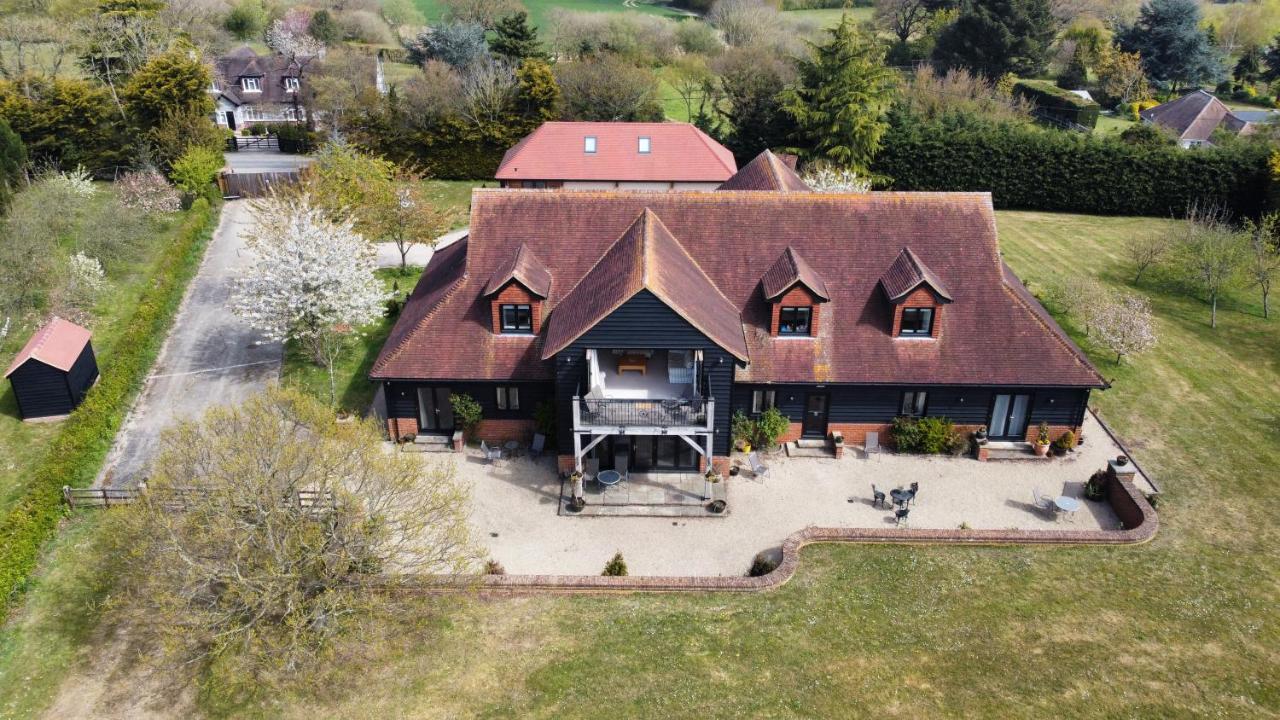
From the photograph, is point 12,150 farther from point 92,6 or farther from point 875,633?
point 875,633

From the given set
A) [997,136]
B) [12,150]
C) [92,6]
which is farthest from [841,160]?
[92,6]

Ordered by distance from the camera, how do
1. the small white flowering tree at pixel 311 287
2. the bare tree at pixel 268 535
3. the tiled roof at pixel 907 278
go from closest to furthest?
the bare tree at pixel 268 535
the tiled roof at pixel 907 278
the small white flowering tree at pixel 311 287

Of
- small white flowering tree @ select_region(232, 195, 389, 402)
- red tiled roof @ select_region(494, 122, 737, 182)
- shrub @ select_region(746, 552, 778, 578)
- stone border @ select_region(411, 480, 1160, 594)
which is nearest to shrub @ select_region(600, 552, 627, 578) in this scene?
stone border @ select_region(411, 480, 1160, 594)

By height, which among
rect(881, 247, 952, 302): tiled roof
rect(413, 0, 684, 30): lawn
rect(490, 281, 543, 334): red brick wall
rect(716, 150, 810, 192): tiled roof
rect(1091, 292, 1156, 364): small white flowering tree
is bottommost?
rect(1091, 292, 1156, 364): small white flowering tree

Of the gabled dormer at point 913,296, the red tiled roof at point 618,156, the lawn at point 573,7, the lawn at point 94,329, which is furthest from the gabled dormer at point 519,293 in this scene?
the lawn at point 573,7

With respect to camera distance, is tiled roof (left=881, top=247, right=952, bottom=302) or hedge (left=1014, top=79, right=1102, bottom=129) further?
hedge (left=1014, top=79, right=1102, bottom=129)

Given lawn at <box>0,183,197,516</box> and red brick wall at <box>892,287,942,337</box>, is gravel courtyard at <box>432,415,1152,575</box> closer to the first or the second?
red brick wall at <box>892,287,942,337</box>

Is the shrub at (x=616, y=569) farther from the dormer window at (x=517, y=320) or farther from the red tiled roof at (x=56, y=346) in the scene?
the red tiled roof at (x=56, y=346)
